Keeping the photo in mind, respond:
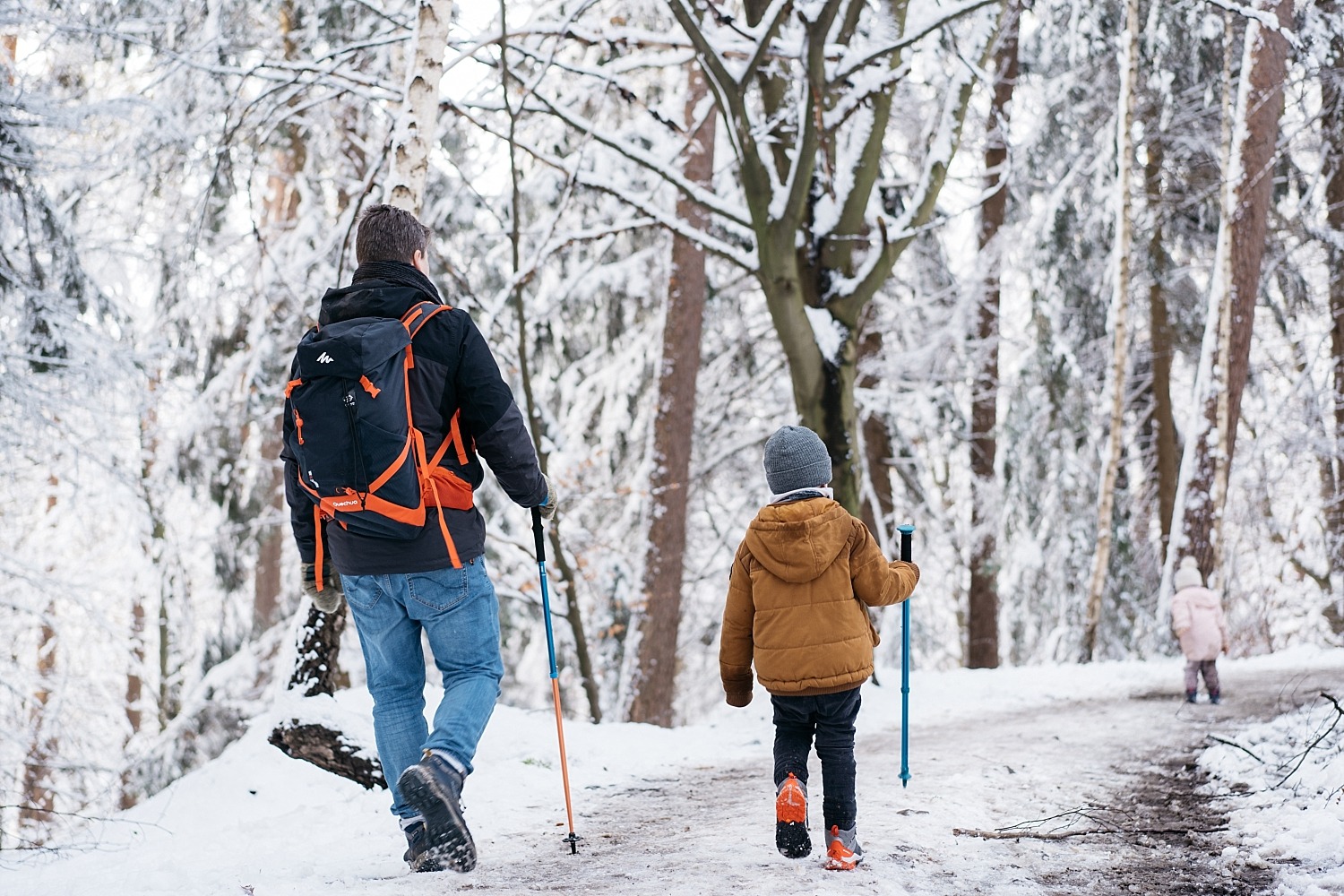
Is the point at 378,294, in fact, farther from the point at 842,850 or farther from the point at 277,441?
the point at 277,441

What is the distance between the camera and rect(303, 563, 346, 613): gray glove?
3.50 m

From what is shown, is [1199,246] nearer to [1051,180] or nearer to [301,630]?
[1051,180]

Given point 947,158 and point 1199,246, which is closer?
point 947,158

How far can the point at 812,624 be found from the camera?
336 cm

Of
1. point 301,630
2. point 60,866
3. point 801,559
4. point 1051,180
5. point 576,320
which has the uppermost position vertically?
point 1051,180

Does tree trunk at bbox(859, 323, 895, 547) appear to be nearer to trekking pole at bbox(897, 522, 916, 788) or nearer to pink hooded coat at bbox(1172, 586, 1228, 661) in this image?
pink hooded coat at bbox(1172, 586, 1228, 661)

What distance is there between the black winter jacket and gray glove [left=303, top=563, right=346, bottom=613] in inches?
10.9

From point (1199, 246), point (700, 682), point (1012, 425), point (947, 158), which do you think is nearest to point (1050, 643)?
point (1012, 425)

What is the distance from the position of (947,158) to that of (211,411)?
748 centimetres

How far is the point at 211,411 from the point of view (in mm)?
10758

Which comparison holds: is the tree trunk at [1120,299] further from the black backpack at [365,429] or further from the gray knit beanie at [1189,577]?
the black backpack at [365,429]

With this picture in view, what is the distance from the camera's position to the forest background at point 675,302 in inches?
269

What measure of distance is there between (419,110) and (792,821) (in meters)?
3.73

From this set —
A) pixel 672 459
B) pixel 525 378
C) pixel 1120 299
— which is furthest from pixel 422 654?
pixel 1120 299
